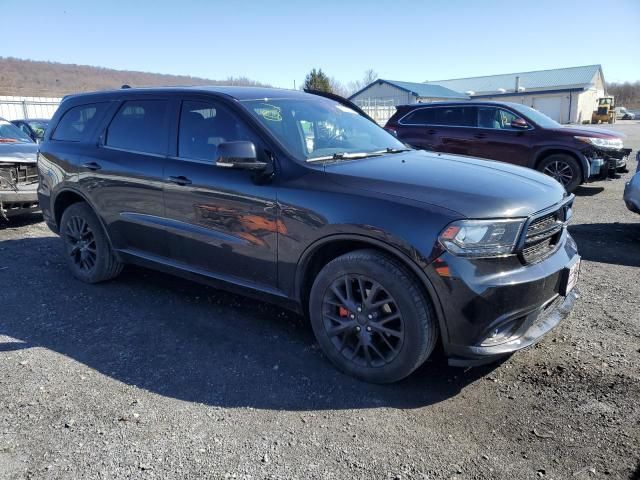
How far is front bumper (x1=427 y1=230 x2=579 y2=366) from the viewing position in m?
2.71

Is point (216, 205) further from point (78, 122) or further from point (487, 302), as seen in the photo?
point (78, 122)

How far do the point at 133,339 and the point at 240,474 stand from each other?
5.95ft

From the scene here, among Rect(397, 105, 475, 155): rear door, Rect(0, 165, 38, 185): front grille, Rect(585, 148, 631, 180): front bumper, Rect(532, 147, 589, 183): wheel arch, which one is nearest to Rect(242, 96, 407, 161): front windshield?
Rect(0, 165, 38, 185): front grille

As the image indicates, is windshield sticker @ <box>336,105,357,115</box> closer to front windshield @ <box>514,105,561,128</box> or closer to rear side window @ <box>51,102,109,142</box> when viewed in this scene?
rear side window @ <box>51,102,109,142</box>

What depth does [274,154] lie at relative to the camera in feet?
11.4

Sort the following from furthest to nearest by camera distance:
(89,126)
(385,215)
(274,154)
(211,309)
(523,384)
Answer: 1. (89,126)
2. (211,309)
3. (274,154)
4. (523,384)
5. (385,215)

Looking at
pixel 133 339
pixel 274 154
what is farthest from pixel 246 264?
pixel 133 339

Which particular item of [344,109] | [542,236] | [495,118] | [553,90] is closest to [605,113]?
[553,90]

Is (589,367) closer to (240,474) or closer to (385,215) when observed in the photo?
(385,215)

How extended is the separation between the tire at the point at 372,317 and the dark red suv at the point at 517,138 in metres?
6.21

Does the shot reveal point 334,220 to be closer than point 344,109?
Yes

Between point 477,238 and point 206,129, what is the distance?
2335 millimetres

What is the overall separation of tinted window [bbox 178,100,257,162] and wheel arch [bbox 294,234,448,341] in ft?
3.31

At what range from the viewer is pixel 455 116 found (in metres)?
10.1
